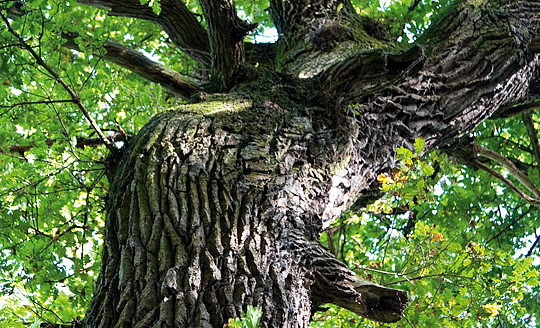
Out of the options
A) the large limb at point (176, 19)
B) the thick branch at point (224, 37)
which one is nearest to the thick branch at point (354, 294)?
the thick branch at point (224, 37)

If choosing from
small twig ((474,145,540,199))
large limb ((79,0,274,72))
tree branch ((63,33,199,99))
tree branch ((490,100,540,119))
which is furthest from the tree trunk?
large limb ((79,0,274,72))

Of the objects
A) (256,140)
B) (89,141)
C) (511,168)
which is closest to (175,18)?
(89,141)

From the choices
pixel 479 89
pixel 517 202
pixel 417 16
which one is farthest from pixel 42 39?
pixel 517 202

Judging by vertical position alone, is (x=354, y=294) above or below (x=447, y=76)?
below

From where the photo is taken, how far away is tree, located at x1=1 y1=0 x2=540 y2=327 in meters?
1.93

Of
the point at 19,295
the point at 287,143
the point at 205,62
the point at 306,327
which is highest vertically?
the point at 205,62

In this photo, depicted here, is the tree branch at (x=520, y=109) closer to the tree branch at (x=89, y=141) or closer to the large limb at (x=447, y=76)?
the large limb at (x=447, y=76)

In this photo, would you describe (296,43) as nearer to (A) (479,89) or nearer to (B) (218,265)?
(A) (479,89)

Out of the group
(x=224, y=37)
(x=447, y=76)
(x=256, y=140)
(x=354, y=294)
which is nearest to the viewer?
(x=354, y=294)

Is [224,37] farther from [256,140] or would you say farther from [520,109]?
[520,109]

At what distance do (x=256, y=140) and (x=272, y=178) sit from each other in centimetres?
26

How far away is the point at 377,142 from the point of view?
3039mm

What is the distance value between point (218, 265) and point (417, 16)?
13.2 ft

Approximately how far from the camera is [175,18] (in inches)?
168
